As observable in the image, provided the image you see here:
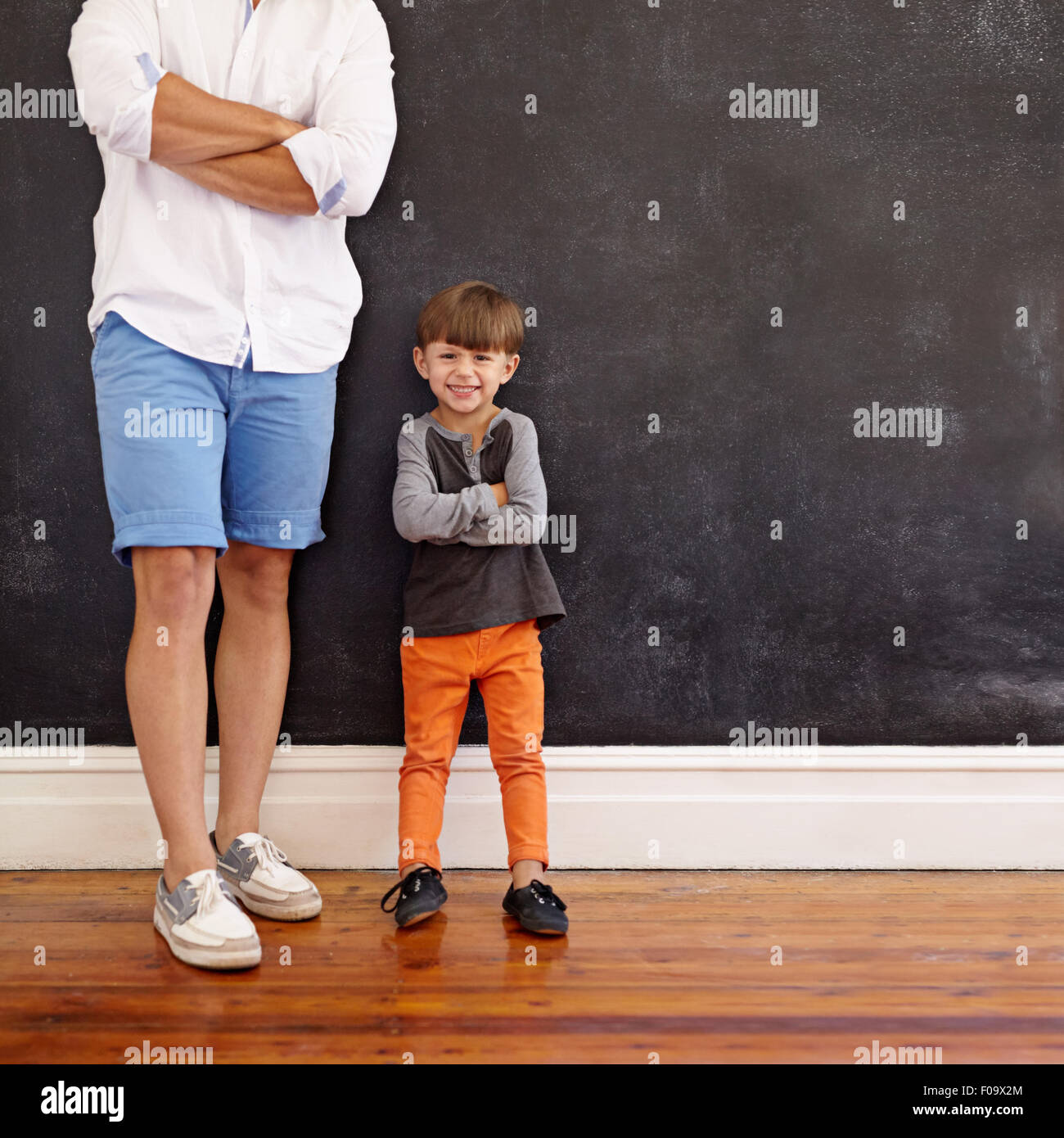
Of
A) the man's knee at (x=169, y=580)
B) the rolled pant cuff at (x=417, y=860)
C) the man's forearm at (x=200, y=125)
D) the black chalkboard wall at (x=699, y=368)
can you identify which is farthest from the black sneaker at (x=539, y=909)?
the man's forearm at (x=200, y=125)

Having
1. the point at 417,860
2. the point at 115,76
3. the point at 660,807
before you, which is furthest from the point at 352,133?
the point at 660,807

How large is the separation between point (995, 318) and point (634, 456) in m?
0.73

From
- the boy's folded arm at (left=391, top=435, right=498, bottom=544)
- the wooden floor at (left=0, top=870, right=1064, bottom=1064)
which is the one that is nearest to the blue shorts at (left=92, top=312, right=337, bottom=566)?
the boy's folded arm at (left=391, top=435, right=498, bottom=544)

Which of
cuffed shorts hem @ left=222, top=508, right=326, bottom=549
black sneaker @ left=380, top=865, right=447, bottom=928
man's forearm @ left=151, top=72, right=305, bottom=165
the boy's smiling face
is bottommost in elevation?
black sneaker @ left=380, top=865, right=447, bottom=928

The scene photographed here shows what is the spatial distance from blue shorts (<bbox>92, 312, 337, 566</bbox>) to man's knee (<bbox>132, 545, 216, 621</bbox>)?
0.03 metres

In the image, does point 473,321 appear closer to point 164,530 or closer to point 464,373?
point 464,373

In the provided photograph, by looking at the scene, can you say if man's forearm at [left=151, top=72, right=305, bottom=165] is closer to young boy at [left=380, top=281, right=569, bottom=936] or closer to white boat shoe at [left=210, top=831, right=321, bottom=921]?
young boy at [left=380, top=281, right=569, bottom=936]

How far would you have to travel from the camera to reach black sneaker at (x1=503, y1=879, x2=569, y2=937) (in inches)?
59.4

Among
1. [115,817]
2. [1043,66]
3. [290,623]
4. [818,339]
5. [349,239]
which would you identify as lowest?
[115,817]

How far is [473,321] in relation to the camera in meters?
1.66

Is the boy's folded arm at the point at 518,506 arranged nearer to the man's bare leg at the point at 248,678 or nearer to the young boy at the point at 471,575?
the young boy at the point at 471,575
